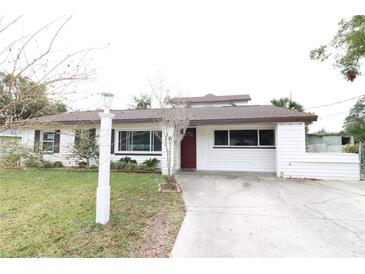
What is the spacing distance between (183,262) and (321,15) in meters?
3.73

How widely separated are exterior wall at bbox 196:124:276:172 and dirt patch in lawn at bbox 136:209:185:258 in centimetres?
647

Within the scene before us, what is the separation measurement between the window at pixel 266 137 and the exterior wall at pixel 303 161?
1.44 meters

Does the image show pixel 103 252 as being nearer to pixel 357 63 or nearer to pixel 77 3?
pixel 77 3

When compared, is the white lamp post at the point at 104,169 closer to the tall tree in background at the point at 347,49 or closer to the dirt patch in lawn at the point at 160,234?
the dirt patch in lawn at the point at 160,234

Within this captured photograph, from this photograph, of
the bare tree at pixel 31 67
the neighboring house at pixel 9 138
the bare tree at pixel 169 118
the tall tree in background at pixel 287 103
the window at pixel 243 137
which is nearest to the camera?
the bare tree at pixel 31 67

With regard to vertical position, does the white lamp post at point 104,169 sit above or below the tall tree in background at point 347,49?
below

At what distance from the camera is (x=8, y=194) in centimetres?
574

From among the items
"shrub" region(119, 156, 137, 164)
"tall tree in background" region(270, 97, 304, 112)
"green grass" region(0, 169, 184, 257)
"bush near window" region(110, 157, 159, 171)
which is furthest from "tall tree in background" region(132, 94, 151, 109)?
"green grass" region(0, 169, 184, 257)

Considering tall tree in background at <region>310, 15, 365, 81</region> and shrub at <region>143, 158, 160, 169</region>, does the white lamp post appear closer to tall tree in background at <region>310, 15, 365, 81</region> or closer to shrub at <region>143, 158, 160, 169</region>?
shrub at <region>143, 158, 160, 169</region>

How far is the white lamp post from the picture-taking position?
3660 mm

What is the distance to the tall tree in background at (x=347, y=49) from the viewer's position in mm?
7418

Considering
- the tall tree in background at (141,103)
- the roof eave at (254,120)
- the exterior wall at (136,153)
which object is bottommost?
the exterior wall at (136,153)

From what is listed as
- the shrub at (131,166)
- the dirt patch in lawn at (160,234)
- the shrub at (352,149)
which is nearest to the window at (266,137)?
the shrub at (352,149)

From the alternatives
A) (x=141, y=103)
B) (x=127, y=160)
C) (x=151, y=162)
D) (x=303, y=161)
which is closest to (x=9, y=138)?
(x=151, y=162)
